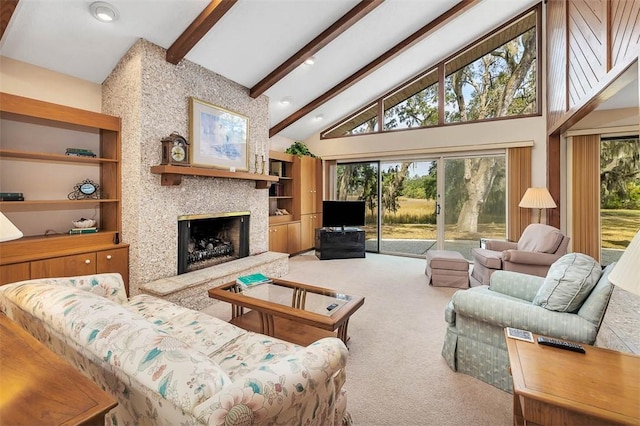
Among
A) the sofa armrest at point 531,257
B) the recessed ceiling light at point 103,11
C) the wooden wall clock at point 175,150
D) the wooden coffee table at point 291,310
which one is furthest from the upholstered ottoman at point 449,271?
the recessed ceiling light at point 103,11

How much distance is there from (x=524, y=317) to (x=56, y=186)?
415 cm

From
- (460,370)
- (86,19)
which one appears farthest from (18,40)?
(460,370)

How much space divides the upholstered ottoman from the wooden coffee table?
196cm

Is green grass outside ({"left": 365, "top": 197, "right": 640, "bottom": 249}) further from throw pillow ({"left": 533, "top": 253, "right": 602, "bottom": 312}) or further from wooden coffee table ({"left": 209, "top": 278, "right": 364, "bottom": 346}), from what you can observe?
wooden coffee table ({"left": 209, "top": 278, "right": 364, "bottom": 346})

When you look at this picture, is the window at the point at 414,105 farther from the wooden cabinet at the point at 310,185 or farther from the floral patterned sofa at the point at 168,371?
the floral patterned sofa at the point at 168,371

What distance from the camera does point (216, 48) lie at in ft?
11.2

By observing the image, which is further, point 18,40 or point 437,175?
point 437,175

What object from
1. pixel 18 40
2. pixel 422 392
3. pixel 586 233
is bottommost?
pixel 422 392

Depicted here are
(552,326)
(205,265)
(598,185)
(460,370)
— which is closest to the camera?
(552,326)

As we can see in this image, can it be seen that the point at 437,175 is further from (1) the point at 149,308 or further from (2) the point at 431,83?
(1) the point at 149,308

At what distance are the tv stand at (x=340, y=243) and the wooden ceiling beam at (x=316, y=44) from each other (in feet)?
8.91

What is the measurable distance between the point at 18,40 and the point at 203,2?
64.7 inches

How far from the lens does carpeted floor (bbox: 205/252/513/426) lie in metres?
1.65

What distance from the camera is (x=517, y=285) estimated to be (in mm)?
2262
